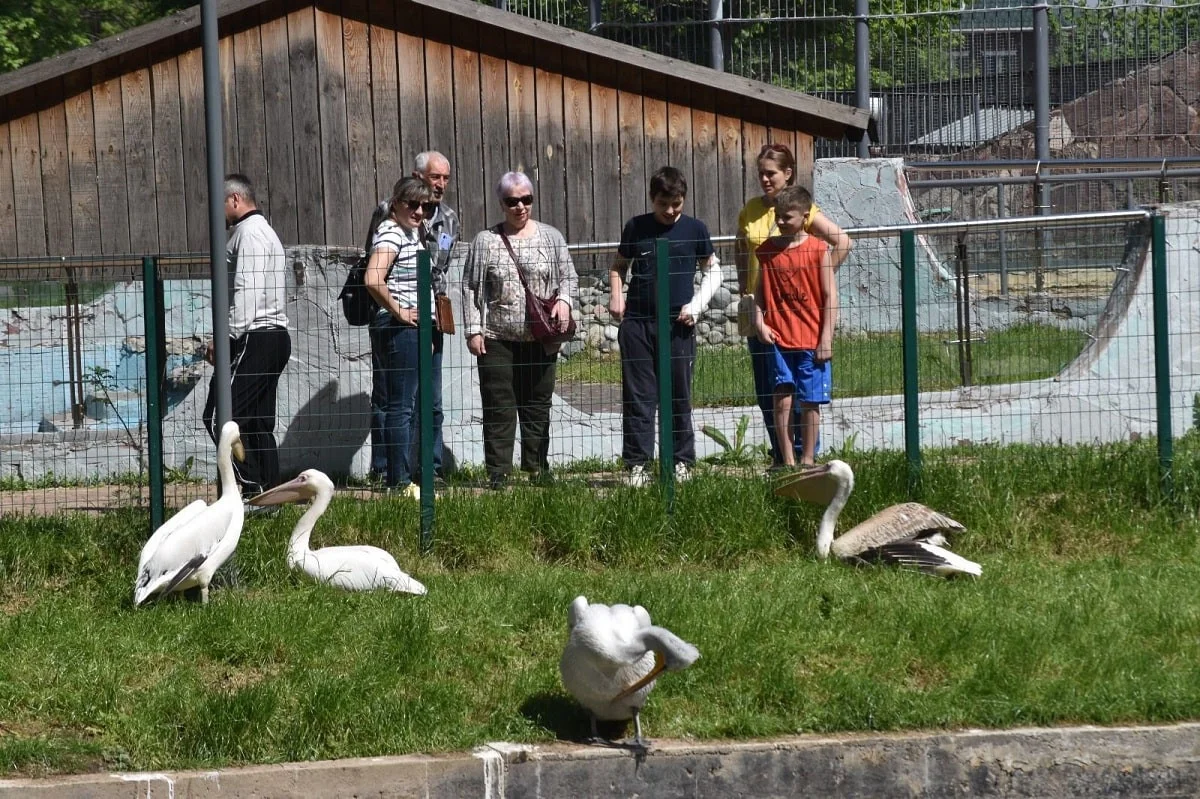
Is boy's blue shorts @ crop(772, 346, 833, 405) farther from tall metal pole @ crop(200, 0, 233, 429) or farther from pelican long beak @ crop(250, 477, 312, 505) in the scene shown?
tall metal pole @ crop(200, 0, 233, 429)

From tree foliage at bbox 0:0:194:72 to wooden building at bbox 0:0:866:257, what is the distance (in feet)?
53.7

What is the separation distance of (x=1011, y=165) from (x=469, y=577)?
10.4 meters

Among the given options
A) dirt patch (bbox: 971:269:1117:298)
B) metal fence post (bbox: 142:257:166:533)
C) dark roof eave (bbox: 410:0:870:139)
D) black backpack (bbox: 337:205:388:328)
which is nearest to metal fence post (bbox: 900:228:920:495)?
dirt patch (bbox: 971:269:1117:298)

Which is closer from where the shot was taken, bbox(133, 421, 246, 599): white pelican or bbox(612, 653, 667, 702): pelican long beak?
bbox(612, 653, 667, 702): pelican long beak

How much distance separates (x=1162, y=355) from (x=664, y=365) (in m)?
2.96

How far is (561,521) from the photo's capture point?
26.4 feet

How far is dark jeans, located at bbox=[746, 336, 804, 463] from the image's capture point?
29.2ft

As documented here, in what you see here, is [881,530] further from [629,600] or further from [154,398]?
[154,398]

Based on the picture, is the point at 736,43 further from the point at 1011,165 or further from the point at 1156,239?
the point at 1156,239

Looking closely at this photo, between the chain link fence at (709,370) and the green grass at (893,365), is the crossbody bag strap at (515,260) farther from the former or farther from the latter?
the green grass at (893,365)

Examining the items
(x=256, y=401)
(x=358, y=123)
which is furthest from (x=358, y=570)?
(x=358, y=123)

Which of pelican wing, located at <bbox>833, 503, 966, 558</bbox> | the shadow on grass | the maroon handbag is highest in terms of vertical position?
the maroon handbag

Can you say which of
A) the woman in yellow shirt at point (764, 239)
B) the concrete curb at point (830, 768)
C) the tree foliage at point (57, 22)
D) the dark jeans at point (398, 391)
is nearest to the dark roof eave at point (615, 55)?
the woman in yellow shirt at point (764, 239)

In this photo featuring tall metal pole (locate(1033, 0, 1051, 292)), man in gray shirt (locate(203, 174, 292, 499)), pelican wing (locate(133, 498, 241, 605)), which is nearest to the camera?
pelican wing (locate(133, 498, 241, 605))
